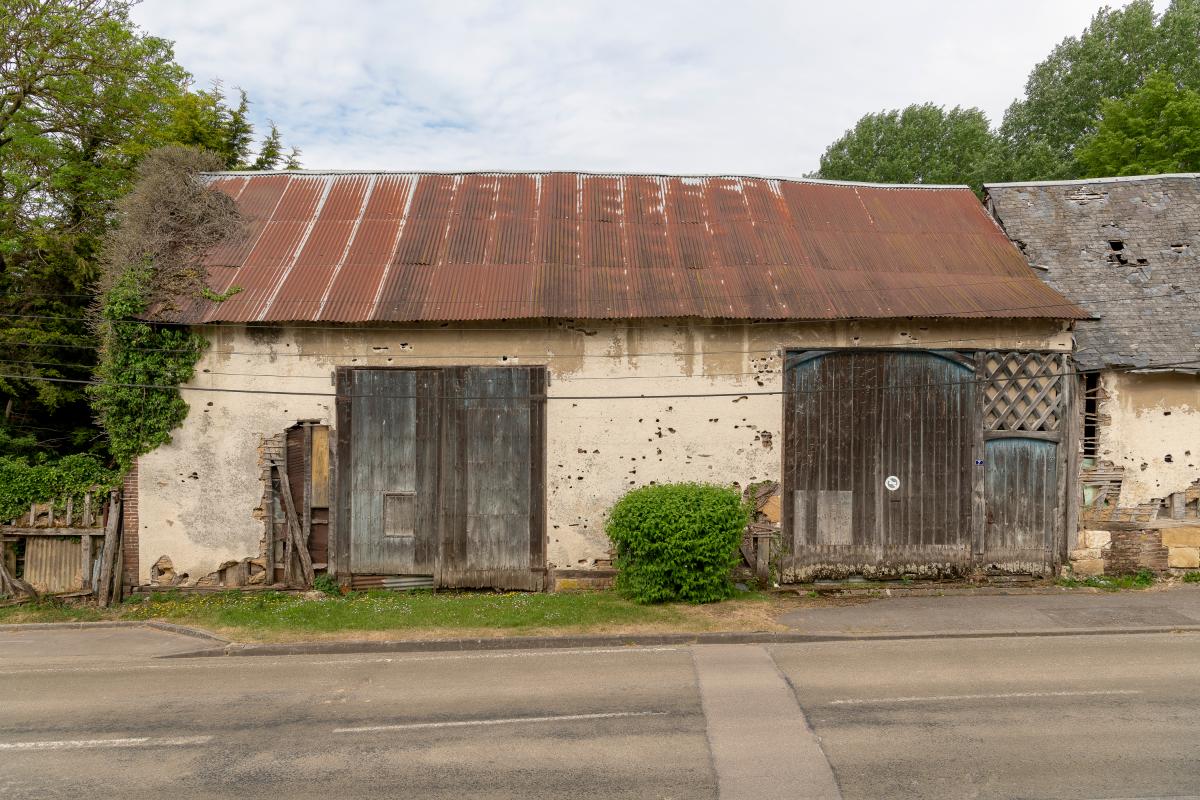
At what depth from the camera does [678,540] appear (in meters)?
10.4

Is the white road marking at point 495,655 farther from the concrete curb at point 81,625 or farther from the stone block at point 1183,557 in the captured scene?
the stone block at point 1183,557

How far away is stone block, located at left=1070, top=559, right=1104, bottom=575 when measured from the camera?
38.8 ft

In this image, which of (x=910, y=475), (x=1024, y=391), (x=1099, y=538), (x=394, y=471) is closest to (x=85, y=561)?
(x=394, y=471)

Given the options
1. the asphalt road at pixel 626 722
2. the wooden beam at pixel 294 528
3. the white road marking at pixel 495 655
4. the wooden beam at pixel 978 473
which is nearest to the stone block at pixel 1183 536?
the wooden beam at pixel 978 473

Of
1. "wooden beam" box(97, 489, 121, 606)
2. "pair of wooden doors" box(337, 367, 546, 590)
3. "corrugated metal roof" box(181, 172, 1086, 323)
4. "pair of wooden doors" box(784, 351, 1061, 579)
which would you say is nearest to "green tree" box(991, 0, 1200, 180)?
"corrugated metal roof" box(181, 172, 1086, 323)

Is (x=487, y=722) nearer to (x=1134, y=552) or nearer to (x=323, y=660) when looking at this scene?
(x=323, y=660)

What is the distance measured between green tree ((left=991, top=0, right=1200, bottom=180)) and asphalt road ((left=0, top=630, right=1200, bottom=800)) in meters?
25.0

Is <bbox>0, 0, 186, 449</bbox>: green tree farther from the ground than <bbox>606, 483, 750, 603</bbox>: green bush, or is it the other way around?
<bbox>0, 0, 186, 449</bbox>: green tree

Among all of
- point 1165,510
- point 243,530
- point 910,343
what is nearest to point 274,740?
point 243,530

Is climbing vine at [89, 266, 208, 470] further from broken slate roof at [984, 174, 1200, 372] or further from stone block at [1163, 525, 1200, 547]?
stone block at [1163, 525, 1200, 547]

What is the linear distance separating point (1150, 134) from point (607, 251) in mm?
21221

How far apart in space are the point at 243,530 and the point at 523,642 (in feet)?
18.5

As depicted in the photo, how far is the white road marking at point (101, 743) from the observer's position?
21.8 feet

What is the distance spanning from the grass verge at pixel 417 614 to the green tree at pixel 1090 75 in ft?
84.5
